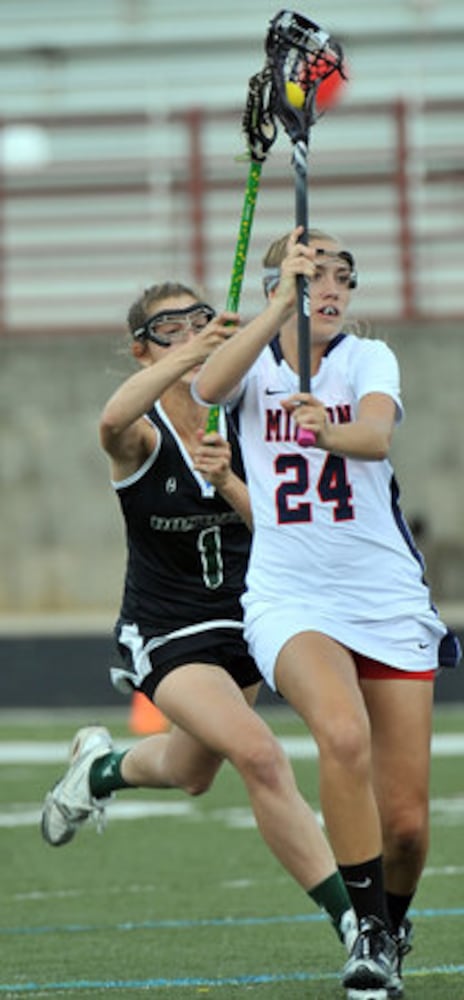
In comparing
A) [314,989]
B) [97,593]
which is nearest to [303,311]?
[314,989]

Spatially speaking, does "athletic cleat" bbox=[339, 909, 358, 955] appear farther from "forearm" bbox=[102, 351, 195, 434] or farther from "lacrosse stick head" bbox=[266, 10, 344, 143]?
"lacrosse stick head" bbox=[266, 10, 344, 143]

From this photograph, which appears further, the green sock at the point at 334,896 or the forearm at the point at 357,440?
the green sock at the point at 334,896

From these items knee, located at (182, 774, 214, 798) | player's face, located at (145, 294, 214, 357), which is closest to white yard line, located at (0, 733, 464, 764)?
knee, located at (182, 774, 214, 798)

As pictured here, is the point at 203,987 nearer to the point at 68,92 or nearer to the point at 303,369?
the point at 303,369

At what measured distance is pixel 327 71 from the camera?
664 centimetres

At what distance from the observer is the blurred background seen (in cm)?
1825

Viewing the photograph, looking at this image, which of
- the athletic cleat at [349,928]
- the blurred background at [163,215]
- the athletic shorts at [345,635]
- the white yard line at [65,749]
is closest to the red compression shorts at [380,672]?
the athletic shorts at [345,635]

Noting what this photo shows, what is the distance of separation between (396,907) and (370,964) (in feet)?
1.78

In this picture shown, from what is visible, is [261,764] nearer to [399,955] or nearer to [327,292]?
[399,955]

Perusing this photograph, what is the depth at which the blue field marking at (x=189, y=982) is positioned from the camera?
680cm

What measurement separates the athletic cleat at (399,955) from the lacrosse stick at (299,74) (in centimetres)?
179

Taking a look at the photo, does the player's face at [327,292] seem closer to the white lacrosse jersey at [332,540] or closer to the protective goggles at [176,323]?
the white lacrosse jersey at [332,540]

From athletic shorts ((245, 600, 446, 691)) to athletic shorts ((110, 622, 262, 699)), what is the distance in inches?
31.4

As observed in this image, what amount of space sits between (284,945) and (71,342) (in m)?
11.2
